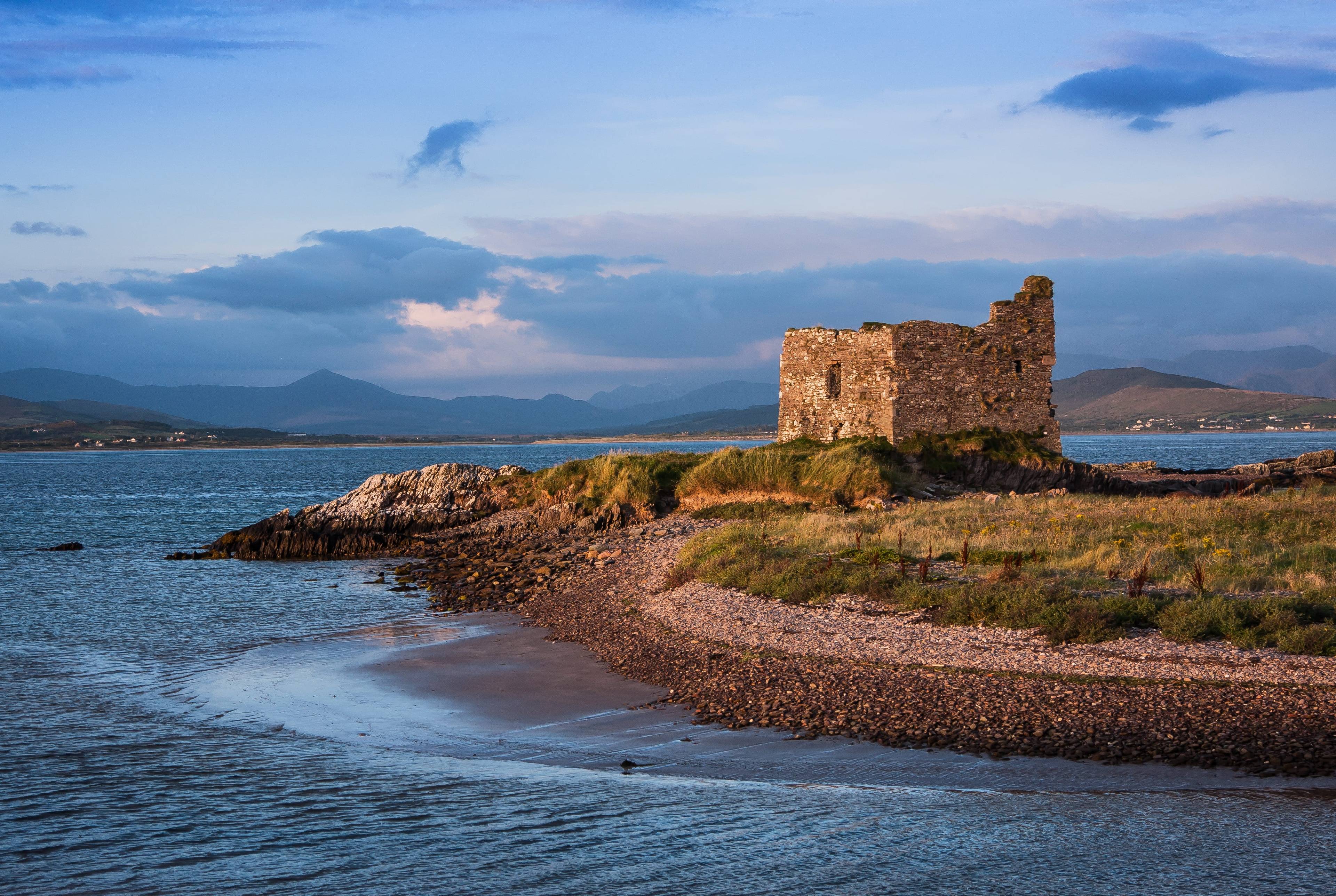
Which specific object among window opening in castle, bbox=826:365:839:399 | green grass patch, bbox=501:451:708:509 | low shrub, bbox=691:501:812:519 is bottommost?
low shrub, bbox=691:501:812:519

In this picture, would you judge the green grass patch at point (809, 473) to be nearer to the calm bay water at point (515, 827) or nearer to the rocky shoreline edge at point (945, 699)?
the rocky shoreline edge at point (945, 699)

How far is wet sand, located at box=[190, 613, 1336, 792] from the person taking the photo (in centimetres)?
827

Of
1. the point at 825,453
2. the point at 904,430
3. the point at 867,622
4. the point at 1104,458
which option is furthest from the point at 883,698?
the point at 1104,458

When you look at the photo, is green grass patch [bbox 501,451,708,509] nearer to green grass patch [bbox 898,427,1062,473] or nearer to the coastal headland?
the coastal headland

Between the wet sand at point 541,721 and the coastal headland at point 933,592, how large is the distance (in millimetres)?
343

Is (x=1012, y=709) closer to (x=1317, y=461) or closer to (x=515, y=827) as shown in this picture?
(x=515, y=827)

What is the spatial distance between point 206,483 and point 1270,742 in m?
80.5

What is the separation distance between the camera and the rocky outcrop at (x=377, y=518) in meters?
30.1

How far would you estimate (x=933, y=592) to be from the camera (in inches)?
536

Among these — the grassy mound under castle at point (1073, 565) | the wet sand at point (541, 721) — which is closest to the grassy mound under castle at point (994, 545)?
the grassy mound under castle at point (1073, 565)

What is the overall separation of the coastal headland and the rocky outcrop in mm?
172

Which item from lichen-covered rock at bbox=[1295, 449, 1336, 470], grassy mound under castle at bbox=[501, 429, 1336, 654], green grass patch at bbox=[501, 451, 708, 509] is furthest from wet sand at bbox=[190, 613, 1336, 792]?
lichen-covered rock at bbox=[1295, 449, 1336, 470]

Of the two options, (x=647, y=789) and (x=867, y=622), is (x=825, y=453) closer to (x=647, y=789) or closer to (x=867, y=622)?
(x=867, y=622)

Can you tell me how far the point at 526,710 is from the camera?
11.4 m
